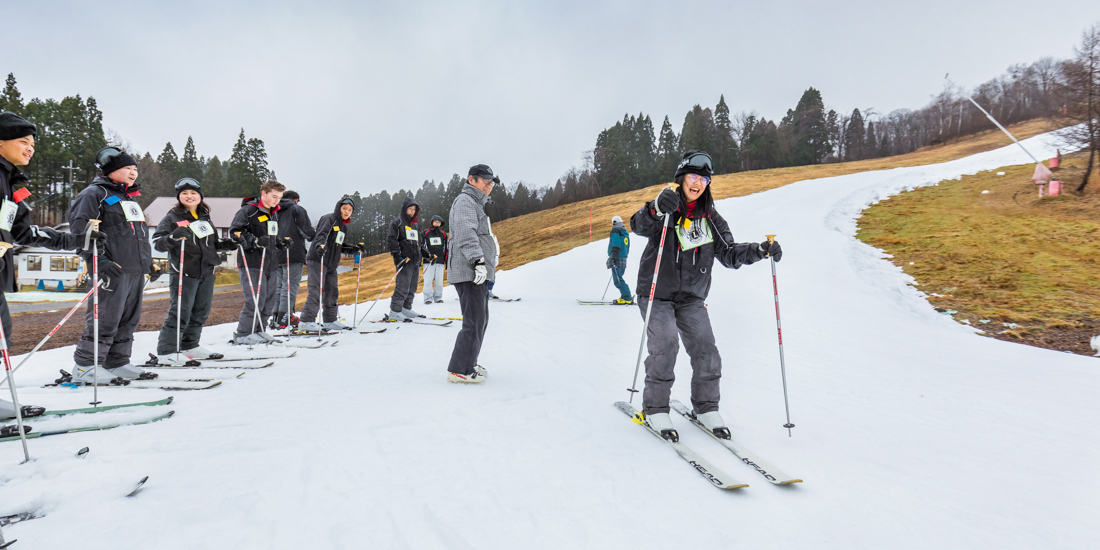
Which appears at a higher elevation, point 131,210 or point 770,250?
point 131,210

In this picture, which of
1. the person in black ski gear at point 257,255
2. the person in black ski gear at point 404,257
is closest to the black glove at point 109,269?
the person in black ski gear at point 257,255

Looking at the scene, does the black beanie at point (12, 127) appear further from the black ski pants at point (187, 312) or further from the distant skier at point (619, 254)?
the distant skier at point (619, 254)

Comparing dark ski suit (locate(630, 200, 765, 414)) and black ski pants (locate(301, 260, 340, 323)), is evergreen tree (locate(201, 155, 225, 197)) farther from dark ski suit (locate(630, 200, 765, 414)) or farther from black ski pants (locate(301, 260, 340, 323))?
dark ski suit (locate(630, 200, 765, 414))

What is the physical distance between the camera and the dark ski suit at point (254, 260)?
24.2 ft

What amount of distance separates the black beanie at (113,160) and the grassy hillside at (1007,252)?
11881mm

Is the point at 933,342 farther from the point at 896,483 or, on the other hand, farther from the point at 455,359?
the point at 455,359

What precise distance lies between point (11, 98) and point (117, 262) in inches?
2274

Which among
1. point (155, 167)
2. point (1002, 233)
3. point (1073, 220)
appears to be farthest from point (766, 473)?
point (155, 167)

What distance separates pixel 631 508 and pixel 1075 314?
940cm

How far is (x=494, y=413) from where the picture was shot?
4.00 meters

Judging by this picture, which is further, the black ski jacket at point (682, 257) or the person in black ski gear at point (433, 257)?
the person in black ski gear at point (433, 257)

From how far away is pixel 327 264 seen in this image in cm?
860

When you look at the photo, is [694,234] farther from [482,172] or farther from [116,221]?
[116,221]

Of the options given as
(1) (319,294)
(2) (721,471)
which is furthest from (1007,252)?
(1) (319,294)
